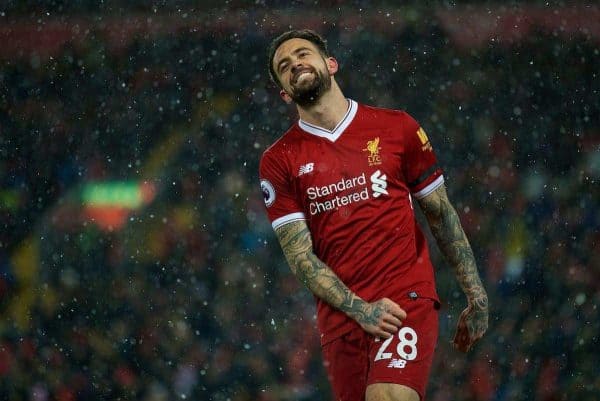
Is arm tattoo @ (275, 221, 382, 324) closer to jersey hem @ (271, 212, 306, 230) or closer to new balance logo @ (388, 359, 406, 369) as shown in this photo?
jersey hem @ (271, 212, 306, 230)

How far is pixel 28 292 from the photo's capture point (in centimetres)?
715

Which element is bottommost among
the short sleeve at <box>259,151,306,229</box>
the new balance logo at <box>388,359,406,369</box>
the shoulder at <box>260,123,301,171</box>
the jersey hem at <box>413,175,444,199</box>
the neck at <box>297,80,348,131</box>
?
the new balance logo at <box>388,359,406,369</box>

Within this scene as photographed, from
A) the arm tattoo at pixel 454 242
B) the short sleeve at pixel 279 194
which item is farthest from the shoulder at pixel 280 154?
the arm tattoo at pixel 454 242

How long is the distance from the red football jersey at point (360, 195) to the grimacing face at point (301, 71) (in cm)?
12

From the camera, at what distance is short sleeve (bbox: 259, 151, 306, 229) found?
3109 mm

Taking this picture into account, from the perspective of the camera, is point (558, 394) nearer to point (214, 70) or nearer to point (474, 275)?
→ point (214, 70)

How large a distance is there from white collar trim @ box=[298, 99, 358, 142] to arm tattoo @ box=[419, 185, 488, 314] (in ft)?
1.11

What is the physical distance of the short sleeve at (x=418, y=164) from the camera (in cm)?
316

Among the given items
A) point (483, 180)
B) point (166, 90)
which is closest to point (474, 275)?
point (483, 180)

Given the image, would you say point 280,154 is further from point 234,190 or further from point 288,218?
point 234,190

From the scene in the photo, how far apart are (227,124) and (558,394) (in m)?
2.87

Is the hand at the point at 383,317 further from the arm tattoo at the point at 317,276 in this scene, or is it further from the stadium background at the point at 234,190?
the stadium background at the point at 234,190

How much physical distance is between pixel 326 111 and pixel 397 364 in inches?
31.7

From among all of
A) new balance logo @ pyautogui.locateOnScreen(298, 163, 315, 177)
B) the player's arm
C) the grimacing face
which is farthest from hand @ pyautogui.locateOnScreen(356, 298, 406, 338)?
the grimacing face
